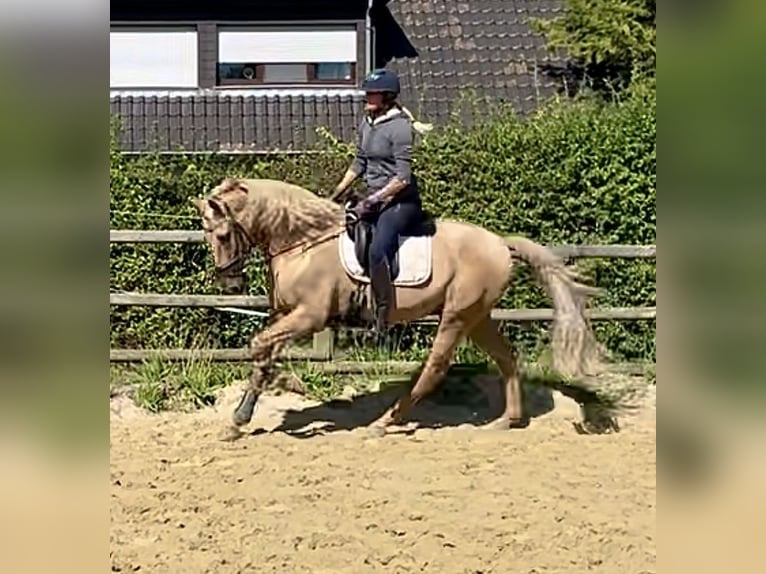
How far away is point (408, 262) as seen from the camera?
5.81 meters

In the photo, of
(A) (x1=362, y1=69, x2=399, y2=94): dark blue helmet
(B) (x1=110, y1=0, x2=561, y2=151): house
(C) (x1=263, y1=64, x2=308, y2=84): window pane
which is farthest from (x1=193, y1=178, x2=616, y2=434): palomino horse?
(C) (x1=263, y1=64, x2=308, y2=84): window pane

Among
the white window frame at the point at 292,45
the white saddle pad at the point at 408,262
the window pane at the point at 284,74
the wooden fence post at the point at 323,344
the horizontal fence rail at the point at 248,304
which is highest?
the white window frame at the point at 292,45

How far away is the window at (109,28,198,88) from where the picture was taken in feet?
41.9

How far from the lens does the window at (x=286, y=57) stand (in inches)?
502

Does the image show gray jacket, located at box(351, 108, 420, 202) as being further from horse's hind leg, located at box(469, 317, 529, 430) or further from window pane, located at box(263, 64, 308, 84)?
window pane, located at box(263, 64, 308, 84)

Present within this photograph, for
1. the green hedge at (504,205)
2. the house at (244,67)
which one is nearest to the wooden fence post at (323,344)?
the green hedge at (504,205)

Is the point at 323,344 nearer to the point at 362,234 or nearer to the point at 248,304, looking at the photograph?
the point at 248,304

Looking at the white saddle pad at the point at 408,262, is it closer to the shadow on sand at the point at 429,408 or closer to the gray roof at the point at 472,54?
the shadow on sand at the point at 429,408

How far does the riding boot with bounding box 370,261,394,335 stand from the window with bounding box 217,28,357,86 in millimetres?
7475

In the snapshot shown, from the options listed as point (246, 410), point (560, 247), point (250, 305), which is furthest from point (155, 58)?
point (246, 410)

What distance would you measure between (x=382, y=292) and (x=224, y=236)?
2.97 feet
